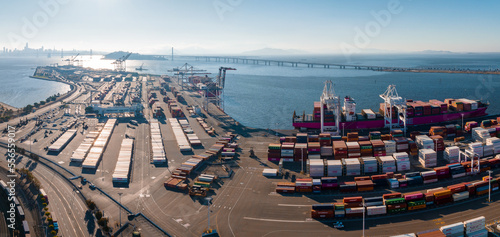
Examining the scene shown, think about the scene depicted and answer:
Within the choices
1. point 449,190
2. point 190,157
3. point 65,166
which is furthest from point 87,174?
point 449,190

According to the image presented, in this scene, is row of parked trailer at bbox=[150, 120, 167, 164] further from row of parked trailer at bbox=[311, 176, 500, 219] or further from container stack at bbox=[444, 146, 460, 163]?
container stack at bbox=[444, 146, 460, 163]

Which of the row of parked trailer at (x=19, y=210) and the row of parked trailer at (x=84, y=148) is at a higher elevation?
the row of parked trailer at (x=84, y=148)

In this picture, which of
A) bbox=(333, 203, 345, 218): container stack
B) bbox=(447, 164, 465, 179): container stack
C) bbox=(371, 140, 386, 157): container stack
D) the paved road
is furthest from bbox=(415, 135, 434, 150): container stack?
the paved road

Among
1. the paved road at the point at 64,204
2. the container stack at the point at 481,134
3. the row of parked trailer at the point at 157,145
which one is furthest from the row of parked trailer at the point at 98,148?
the container stack at the point at 481,134

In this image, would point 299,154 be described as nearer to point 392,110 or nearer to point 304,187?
point 304,187

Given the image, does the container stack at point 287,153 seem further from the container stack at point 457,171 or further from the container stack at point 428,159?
the container stack at point 457,171

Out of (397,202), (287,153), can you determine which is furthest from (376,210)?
(287,153)

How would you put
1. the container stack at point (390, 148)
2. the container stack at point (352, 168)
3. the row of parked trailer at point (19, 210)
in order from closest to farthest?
the row of parked trailer at point (19, 210), the container stack at point (352, 168), the container stack at point (390, 148)

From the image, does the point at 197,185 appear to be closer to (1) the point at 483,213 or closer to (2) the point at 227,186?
(2) the point at 227,186
